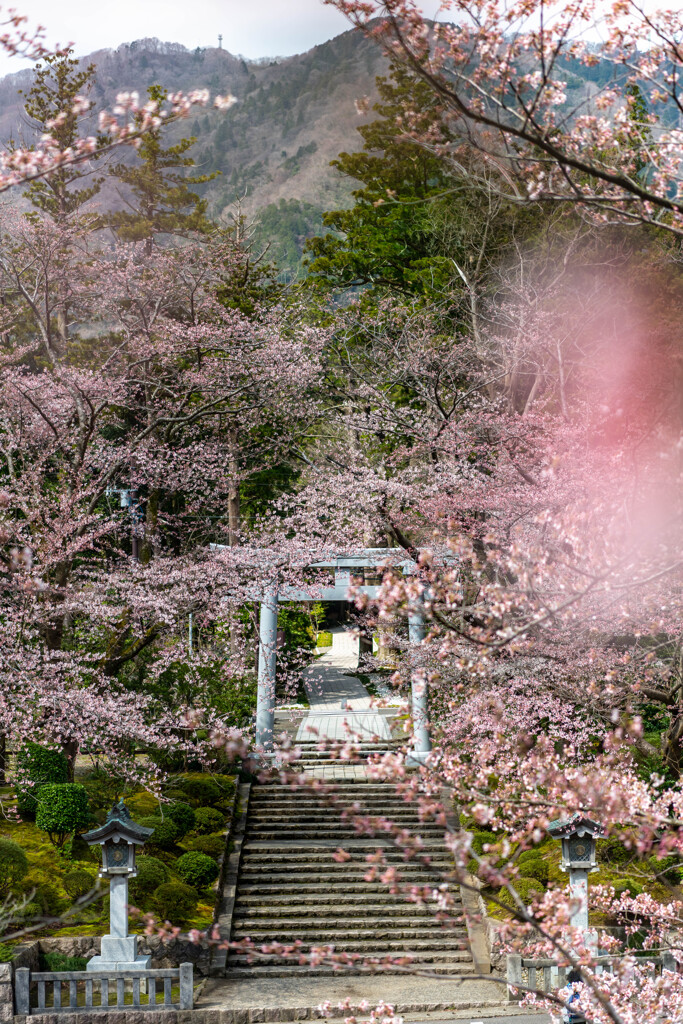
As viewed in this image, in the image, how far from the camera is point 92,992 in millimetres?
11531

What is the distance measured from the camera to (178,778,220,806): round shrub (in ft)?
Answer: 56.4

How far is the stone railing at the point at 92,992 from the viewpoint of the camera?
1100cm

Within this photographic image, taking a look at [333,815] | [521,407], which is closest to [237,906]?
[333,815]

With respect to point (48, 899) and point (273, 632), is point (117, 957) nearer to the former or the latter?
point (48, 899)

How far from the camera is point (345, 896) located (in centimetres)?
1516

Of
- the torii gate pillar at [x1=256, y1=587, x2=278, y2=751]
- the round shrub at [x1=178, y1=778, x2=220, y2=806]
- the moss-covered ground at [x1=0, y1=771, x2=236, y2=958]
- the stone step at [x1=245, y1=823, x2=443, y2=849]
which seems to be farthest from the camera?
the torii gate pillar at [x1=256, y1=587, x2=278, y2=751]

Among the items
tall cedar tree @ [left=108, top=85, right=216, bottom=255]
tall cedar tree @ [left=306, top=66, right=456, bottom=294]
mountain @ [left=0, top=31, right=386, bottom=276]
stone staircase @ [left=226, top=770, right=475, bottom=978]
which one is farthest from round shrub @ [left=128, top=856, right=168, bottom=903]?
mountain @ [left=0, top=31, right=386, bottom=276]

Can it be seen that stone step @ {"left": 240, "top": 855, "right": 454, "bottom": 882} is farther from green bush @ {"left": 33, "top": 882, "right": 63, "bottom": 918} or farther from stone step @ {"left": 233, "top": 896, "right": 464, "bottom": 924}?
green bush @ {"left": 33, "top": 882, "right": 63, "bottom": 918}

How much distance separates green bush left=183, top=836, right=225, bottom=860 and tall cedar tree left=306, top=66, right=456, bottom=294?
16202 mm

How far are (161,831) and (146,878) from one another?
1.35 metres

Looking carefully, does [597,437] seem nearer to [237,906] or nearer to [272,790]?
[272,790]

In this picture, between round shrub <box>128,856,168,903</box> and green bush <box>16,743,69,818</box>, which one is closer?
round shrub <box>128,856,168,903</box>

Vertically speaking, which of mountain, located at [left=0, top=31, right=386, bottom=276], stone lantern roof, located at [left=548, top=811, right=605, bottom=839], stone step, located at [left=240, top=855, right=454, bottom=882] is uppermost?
mountain, located at [left=0, top=31, right=386, bottom=276]

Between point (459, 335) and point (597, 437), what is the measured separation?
6891 millimetres
